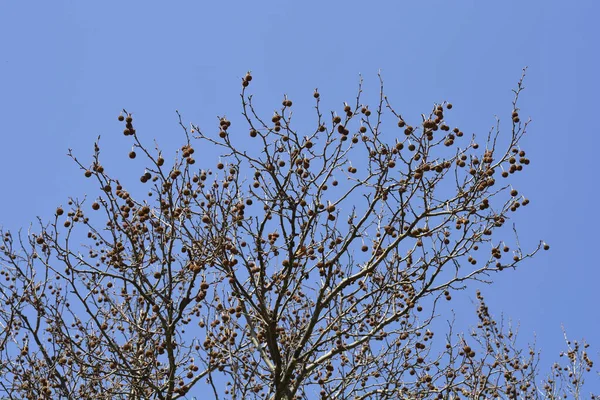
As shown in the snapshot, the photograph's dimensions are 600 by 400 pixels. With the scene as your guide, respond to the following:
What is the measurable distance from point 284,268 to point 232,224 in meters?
0.65

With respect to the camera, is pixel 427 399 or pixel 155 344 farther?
pixel 427 399

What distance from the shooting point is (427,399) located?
740cm

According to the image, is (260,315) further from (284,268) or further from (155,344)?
(155,344)

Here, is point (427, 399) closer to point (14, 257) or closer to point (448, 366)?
point (448, 366)

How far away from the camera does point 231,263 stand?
20.2 feet

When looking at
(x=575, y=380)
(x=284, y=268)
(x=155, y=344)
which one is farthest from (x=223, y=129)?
(x=575, y=380)

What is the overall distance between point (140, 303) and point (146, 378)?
65.7 inches

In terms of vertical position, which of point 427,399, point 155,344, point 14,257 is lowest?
point 427,399

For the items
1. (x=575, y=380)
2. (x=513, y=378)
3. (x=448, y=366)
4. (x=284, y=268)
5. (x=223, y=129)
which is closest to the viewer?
(x=223, y=129)

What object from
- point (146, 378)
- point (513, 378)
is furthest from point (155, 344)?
point (513, 378)

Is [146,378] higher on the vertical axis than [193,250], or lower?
lower

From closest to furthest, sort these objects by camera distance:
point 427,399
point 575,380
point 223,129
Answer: point 223,129 < point 427,399 < point 575,380

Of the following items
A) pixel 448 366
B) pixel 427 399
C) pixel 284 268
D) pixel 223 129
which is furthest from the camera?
pixel 448 366

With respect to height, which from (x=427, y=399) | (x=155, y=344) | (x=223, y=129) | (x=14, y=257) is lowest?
(x=427, y=399)
